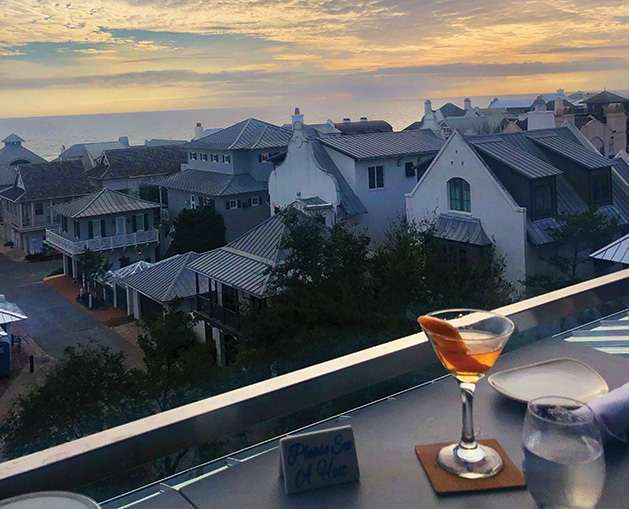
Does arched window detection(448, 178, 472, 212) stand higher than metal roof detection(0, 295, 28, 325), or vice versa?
arched window detection(448, 178, 472, 212)

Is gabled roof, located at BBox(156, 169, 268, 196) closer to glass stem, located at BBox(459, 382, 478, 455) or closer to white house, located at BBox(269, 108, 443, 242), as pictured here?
white house, located at BBox(269, 108, 443, 242)

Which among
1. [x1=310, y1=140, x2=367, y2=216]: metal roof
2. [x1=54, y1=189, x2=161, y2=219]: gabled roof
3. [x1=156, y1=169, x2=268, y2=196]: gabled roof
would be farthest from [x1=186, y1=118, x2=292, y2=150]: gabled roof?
[x1=310, y1=140, x2=367, y2=216]: metal roof

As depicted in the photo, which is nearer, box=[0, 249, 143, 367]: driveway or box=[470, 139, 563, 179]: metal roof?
box=[470, 139, 563, 179]: metal roof

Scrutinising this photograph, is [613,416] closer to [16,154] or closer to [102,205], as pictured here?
[102,205]

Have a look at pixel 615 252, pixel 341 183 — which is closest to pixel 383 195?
pixel 341 183

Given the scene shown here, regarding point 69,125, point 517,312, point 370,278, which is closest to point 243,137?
point 69,125

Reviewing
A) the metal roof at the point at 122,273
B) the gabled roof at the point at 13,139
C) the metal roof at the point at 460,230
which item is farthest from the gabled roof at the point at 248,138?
the gabled roof at the point at 13,139
